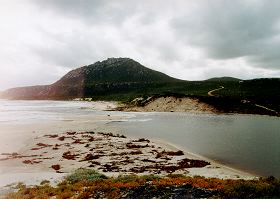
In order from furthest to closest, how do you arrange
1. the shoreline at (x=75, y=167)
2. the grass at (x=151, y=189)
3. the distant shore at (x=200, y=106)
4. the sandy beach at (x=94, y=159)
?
the distant shore at (x=200, y=106) < the sandy beach at (x=94, y=159) < the shoreline at (x=75, y=167) < the grass at (x=151, y=189)

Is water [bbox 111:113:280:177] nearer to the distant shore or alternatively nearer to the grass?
the grass

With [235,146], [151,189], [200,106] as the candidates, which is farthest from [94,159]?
[200,106]

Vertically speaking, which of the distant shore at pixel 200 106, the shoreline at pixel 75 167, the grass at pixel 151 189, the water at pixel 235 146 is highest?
the distant shore at pixel 200 106

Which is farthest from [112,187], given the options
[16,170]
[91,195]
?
[16,170]

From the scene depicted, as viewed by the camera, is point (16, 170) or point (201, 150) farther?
point (201, 150)

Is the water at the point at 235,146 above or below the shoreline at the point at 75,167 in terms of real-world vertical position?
above

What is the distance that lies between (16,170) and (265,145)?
83.3 ft

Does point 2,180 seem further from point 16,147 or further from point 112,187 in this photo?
point 16,147

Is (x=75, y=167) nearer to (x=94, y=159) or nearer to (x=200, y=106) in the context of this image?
(x=94, y=159)

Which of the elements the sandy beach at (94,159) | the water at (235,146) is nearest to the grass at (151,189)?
the sandy beach at (94,159)

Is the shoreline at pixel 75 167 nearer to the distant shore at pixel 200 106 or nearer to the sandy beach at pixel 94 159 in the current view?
the sandy beach at pixel 94 159

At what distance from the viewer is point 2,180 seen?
23.0 meters

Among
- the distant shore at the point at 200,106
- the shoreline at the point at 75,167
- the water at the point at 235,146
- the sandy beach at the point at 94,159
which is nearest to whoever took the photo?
the shoreline at the point at 75,167

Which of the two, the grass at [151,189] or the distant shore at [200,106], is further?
the distant shore at [200,106]
